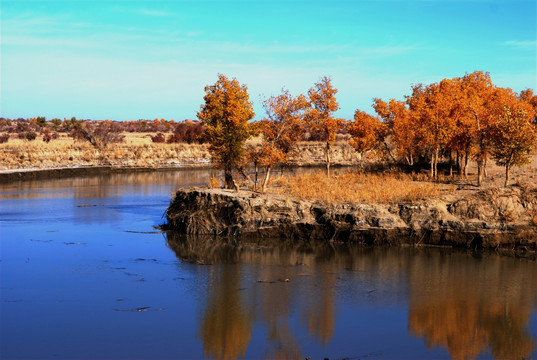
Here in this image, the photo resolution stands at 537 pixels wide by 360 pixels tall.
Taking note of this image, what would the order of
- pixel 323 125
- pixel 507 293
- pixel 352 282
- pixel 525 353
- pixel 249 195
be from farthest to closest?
pixel 323 125
pixel 249 195
pixel 352 282
pixel 507 293
pixel 525 353

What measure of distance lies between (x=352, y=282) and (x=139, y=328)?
342 inches

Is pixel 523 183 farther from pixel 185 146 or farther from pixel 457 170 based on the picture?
pixel 185 146

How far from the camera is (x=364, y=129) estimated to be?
4247 centimetres

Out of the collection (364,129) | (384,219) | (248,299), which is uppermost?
(364,129)

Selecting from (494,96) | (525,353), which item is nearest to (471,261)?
(525,353)

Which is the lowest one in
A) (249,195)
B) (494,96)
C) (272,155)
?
(249,195)

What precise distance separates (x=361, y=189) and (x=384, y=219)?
13.7ft

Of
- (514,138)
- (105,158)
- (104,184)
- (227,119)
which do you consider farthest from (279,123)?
(105,158)

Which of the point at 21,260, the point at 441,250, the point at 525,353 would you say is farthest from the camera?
the point at 441,250

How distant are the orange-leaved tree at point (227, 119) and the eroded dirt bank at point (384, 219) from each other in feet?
11.3

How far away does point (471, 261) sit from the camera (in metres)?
24.9

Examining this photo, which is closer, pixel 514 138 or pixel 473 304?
pixel 473 304

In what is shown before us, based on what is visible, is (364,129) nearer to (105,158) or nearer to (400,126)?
(400,126)

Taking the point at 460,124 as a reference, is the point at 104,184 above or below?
below
